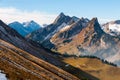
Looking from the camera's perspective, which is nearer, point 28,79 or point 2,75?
point 2,75

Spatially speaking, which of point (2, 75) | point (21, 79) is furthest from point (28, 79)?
point (2, 75)

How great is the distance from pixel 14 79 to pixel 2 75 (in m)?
3.56

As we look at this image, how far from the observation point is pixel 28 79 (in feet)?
277

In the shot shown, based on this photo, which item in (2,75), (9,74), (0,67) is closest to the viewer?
(2,75)

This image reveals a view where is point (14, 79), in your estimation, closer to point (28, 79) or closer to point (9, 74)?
point (9, 74)

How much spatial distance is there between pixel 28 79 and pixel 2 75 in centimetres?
1392

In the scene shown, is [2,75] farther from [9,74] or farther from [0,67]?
[0,67]

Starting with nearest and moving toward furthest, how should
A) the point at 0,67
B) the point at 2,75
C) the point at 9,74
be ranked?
the point at 2,75
the point at 9,74
the point at 0,67

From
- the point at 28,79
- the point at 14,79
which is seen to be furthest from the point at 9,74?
the point at 28,79

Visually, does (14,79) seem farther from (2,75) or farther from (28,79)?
(28,79)

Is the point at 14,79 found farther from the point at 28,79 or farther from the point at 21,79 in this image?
the point at 28,79

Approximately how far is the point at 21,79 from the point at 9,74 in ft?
11.3

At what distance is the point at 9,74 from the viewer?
76312 mm

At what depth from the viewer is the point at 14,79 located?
7406cm
